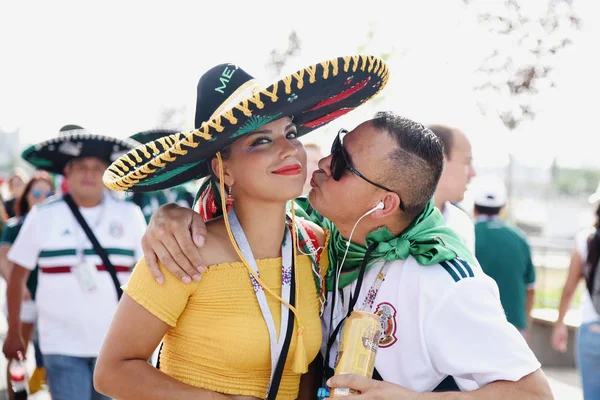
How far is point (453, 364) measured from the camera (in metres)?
2.30

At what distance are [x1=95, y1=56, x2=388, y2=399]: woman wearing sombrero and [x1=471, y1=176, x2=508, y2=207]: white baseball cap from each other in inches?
137

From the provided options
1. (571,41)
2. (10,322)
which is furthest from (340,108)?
(571,41)

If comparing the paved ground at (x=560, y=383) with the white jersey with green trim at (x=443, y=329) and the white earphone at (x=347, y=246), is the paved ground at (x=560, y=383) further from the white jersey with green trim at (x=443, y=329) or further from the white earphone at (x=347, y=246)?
the white jersey with green trim at (x=443, y=329)

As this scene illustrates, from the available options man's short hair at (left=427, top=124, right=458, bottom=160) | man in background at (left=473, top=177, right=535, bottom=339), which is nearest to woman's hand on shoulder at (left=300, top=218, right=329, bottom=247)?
man's short hair at (left=427, top=124, right=458, bottom=160)

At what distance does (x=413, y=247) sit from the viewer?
2.51m

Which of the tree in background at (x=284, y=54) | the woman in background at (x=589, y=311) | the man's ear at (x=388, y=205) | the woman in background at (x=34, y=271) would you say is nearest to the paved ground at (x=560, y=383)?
the woman in background at (x=34, y=271)

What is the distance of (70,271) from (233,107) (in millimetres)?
2805

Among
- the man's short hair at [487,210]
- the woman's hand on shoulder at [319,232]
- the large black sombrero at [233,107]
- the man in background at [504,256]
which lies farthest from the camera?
the man's short hair at [487,210]

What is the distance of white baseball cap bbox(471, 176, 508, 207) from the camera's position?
6.04 meters

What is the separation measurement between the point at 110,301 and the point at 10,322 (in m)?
0.90

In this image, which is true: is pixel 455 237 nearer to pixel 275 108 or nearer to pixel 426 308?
pixel 426 308

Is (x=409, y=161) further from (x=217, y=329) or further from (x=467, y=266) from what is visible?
(x=217, y=329)

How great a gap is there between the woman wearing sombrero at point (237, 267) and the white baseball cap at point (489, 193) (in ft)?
11.4

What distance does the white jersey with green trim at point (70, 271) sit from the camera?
15.2ft
